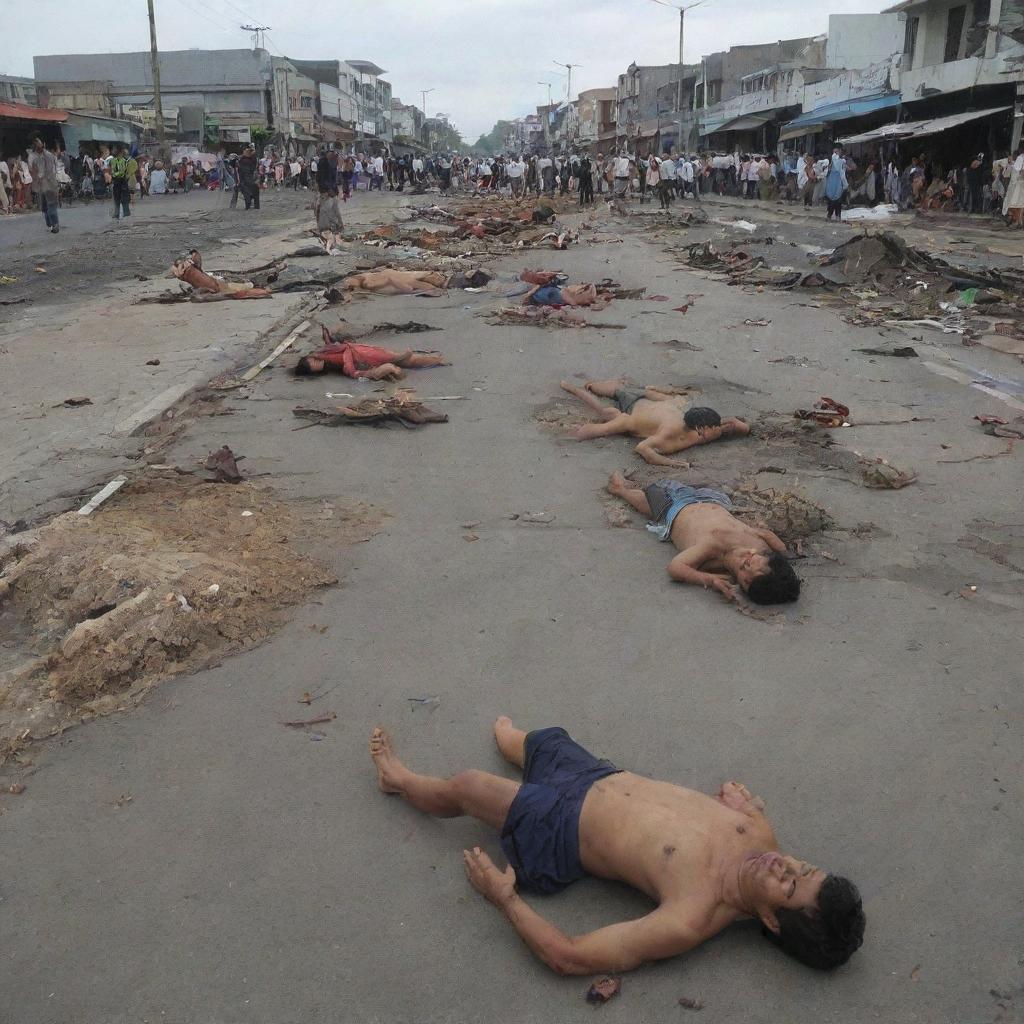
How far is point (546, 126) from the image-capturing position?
500 feet

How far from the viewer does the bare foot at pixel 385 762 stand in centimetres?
323

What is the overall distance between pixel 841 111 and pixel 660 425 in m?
34.3

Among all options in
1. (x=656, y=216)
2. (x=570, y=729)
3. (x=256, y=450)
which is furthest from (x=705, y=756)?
(x=656, y=216)

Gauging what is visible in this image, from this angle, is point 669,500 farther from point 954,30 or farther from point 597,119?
point 597,119

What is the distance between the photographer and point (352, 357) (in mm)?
9023

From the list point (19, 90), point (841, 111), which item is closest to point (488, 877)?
point (841, 111)

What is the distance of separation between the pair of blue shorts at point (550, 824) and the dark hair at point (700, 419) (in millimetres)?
4083

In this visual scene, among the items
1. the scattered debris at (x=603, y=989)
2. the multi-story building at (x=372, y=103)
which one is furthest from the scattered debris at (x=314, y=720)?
the multi-story building at (x=372, y=103)

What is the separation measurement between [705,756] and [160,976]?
187 centimetres

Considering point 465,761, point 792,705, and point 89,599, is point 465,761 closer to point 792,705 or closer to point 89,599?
point 792,705

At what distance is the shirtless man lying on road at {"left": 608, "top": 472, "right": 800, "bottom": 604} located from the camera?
4.50 m

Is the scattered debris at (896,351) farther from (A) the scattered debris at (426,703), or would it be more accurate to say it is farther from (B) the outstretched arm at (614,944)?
(B) the outstretched arm at (614,944)

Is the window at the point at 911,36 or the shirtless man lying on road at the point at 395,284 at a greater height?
the window at the point at 911,36

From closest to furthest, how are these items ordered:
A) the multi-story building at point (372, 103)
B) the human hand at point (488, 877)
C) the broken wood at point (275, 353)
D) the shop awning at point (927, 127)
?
the human hand at point (488, 877)
the broken wood at point (275, 353)
the shop awning at point (927, 127)
the multi-story building at point (372, 103)
